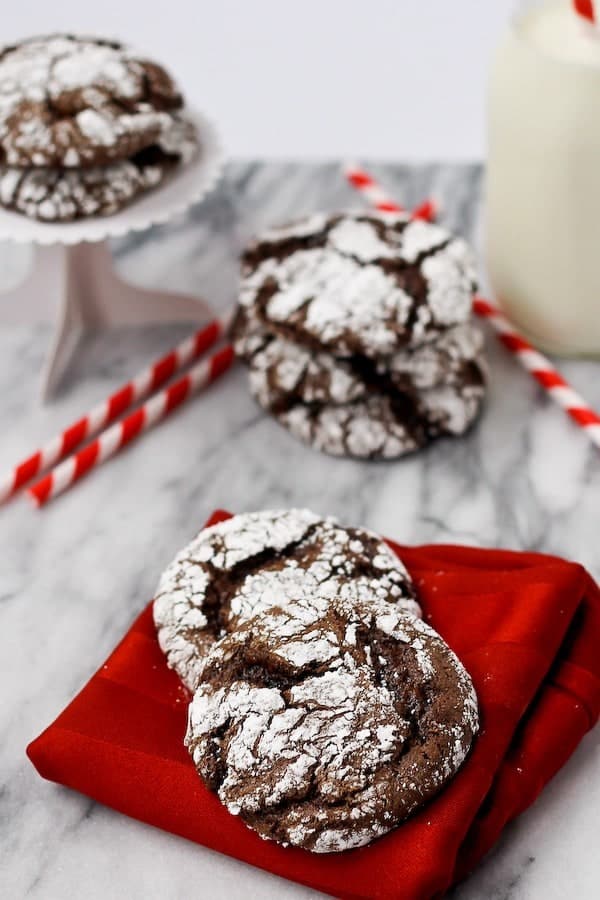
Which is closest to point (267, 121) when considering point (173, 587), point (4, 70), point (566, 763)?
point (4, 70)

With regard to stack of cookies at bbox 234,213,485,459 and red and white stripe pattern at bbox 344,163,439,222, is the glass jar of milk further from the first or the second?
red and white stripe pattern at bbox 344,163,439,222

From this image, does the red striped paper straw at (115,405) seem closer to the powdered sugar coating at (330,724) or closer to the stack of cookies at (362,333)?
the stack of cookies at (362,333)

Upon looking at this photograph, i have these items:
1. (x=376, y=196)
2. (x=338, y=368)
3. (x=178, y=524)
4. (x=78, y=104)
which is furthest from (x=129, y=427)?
(x=376, y=196)

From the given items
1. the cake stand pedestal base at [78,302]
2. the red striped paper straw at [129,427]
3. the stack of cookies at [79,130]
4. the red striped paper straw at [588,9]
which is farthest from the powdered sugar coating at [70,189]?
the red striped paper straw at [588,9]

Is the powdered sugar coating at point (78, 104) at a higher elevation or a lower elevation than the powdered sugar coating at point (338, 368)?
higher

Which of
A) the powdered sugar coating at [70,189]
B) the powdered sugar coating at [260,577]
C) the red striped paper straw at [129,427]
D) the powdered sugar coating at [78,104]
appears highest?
the powdered sugar coating at [78,104]
